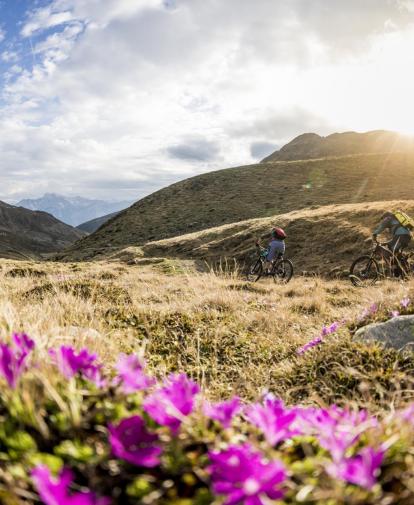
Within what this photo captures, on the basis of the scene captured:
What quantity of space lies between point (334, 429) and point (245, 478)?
55cm

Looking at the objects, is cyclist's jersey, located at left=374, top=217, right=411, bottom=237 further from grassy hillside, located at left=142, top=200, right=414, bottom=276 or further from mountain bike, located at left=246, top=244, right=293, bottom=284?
grassy hillside, located at left=142, top=200, right=414, bottom=276

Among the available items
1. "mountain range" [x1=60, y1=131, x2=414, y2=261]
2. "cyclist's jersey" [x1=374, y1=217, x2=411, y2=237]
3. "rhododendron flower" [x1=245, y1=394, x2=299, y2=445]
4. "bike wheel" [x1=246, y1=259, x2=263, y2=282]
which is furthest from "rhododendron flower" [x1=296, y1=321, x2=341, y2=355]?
"mountain range" [x1=60, y1=131, x2=414, y2=261]

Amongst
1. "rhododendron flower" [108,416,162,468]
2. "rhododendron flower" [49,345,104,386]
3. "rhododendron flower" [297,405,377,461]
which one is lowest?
"rhododendron flower" [297,405,377,461]

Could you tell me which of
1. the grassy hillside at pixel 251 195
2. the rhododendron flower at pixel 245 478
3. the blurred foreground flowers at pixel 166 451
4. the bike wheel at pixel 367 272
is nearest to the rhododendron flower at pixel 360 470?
the blurred foreground flowers at pixel 166 451

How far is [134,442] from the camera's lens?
131 centimetres

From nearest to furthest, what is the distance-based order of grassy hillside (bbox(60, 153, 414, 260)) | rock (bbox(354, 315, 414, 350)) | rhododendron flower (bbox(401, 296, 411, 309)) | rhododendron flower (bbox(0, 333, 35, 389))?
1. rhododendron flower (bbox(0, 333, 35, 389))
2. rock (bbox(354, 315, 414, 350))
3. rhododendron flower (bbox(401, 296, 411, 309))
4. grassy hillside (bbox(60, 153, 414, 260))

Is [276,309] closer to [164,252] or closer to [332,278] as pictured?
[332,278]

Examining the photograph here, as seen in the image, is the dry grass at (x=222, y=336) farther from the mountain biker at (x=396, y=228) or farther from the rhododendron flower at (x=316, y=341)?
the mountain biker at (x=396, y=228)

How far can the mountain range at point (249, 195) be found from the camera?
52.4 m

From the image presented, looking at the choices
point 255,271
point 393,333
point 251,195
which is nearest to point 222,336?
point 393,333

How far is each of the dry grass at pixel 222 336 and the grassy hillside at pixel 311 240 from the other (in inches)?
536

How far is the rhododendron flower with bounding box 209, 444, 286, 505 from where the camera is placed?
1129mm

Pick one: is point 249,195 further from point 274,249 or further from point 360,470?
point 360,470

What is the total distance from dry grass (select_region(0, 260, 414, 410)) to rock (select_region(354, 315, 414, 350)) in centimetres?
27
